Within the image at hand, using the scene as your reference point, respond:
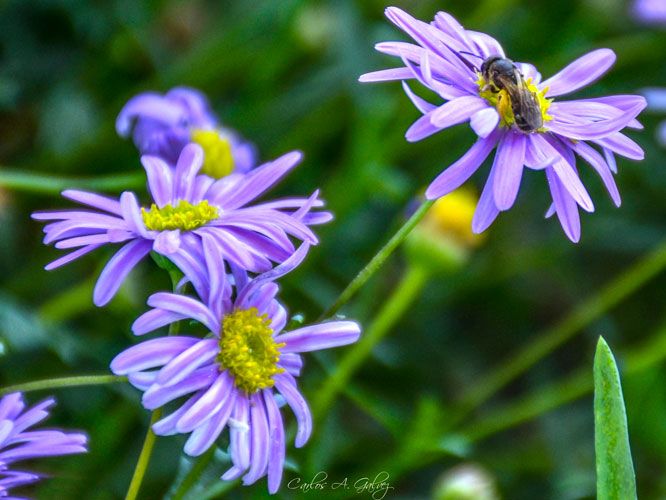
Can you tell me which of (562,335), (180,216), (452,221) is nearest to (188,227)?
(180,216)

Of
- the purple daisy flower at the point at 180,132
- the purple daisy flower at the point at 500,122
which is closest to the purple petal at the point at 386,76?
the purple daisy flower at the point at 500,122

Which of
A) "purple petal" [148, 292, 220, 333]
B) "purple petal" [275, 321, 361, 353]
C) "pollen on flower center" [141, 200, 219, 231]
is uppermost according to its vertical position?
"pollen on flower center" [141, 200, 219, 231]

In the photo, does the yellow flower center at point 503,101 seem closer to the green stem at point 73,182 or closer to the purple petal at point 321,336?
the purple petal at point 321,336

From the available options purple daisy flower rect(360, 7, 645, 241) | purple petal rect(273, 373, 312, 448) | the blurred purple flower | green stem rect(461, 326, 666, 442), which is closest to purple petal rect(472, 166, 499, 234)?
purple daisy flower rect(360, 7, 645, 241)

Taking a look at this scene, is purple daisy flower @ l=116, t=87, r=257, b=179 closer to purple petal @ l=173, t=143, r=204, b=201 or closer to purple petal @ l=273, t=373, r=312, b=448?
purple petal @ l=173, t=143, r=204, b=201

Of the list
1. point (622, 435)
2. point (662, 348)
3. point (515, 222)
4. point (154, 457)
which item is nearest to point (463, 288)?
point (515, 222)

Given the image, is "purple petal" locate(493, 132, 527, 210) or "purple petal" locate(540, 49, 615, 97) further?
"purple petal" locate(540, 49, 615, 97)

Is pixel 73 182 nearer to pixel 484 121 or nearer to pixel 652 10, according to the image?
Answer: pixel 484 121
